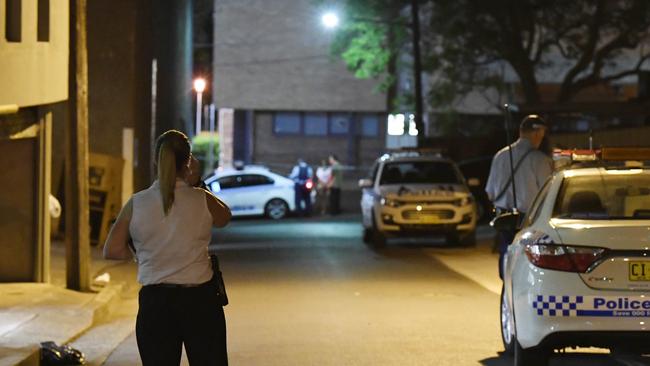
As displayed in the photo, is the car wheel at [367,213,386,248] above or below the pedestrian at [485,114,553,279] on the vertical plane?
below

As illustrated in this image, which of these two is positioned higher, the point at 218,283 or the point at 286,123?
the point at 218,283

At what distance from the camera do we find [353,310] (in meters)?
12.6

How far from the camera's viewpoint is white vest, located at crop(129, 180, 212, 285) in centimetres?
602

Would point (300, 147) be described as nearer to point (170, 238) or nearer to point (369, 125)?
point (369, 125)

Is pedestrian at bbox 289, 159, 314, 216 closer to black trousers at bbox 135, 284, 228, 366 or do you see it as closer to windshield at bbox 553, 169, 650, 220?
windshield at bbox 553, 169, 650, 220

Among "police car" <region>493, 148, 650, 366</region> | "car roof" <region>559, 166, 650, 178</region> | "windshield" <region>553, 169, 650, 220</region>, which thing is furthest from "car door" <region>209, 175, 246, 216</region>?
"police car" <region>493, 148, 650, 366</region>

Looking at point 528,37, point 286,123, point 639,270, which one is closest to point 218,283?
point 639,270

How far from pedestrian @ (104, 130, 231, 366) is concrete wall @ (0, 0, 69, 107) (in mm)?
6683

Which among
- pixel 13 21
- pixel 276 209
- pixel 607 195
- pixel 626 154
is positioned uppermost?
pixel 13 21

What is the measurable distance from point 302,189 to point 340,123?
13884 mm

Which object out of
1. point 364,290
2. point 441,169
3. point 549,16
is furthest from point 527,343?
point 549,16

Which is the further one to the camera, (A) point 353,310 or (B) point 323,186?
(B) point 323,186

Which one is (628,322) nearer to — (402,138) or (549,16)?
(549,16)

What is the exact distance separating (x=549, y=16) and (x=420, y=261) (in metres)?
14.3
